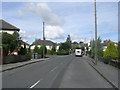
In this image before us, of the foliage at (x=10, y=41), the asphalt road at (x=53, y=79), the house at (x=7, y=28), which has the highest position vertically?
the house at (x=7, y=28)

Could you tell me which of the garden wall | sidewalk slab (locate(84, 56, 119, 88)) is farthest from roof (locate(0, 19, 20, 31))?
sidewalk slab (locate(84, 56, 119, 88))

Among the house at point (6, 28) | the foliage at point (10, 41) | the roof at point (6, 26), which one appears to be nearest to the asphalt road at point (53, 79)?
the foliage at point (10, 41)

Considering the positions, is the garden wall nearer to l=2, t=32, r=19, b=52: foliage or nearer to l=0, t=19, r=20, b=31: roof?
l=2, t=32, r=19, b=52: foliage

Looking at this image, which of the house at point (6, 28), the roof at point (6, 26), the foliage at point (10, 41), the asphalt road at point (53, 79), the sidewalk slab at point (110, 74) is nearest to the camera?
the asphalt road at point (53, 79)

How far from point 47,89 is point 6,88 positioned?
1974mm

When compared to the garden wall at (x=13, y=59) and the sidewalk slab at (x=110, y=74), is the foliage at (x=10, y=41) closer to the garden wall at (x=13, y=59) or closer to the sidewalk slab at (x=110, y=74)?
the garden wall at (x=13, y=59)

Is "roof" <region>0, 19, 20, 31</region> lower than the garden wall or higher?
higher

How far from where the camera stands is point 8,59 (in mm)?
29984

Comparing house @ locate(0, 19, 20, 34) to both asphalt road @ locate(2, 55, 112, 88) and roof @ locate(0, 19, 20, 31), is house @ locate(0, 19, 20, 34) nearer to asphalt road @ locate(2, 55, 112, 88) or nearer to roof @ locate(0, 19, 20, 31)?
roof @ locate(0, 19, 20, 31)

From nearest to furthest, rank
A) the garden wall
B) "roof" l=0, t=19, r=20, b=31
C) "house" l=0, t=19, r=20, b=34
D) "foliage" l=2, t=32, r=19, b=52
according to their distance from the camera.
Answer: the garden wall, "foliage" l=2, t=32, r=19, b=52, "house" l=0, t=19, r=20, b=34, "roof" l=0, t=19, r=20, b=31

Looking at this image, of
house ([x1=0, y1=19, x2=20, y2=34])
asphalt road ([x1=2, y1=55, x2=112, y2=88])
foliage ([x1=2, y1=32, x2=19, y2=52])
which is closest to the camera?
asphalt road ([x1=2, y1=55, x2=112, y2=88])

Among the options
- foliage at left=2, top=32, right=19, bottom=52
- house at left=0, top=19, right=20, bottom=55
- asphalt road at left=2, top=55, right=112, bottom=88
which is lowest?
asphalt road at left=2, top=55, right=112, bottom=88

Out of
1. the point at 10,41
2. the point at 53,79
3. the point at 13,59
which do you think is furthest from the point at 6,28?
the point at 53,79

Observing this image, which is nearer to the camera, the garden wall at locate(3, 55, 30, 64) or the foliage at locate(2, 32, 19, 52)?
the garden wall at locate(3, 55, 30, 64)
